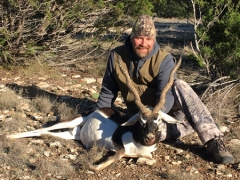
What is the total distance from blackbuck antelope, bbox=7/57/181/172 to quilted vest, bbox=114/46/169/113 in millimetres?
292

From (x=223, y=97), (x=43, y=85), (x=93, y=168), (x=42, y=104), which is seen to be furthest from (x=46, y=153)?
(x=223, y=97)

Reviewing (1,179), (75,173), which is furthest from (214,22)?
(1,179)

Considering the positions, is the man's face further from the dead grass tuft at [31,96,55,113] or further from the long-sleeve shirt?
the dead grass tuft at [31,96,55,113]

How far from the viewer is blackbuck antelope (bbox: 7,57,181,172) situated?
4844 millimetres

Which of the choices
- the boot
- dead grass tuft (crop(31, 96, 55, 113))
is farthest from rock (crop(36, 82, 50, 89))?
the boot

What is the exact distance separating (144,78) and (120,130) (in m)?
0.75

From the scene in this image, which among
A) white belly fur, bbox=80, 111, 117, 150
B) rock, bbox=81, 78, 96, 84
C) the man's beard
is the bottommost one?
rock, bbox=81, 78, 96, 84

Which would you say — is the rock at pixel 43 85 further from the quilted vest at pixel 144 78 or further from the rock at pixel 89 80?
the quilted vest at pixel 144 78

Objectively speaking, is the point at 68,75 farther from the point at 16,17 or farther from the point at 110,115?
the point at 110,115

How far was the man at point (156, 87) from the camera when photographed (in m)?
5.23

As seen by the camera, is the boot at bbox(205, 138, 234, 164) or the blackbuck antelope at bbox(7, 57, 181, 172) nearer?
the blackbuck antelope at bbox(7, 57, 181, 172)

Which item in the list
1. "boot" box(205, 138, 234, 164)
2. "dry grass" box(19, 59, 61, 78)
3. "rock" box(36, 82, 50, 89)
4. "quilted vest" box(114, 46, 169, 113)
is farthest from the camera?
"dry grass" box(19, 59, 61, 78)

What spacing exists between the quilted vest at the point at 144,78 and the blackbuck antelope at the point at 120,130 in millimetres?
292

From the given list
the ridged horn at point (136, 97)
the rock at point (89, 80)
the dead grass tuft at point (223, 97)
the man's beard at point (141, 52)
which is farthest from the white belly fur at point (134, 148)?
the rock at point (89, 80)
